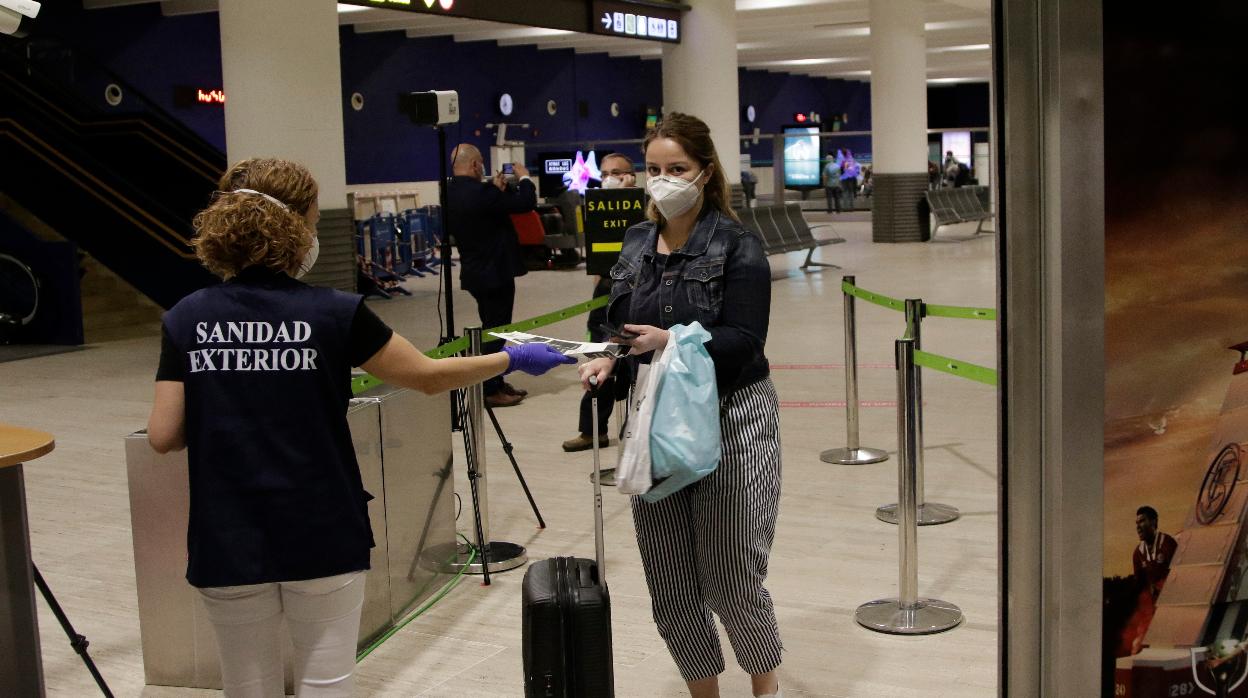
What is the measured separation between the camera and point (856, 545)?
17.7 ft

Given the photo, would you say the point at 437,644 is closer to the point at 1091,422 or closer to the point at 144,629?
the point at 144,629

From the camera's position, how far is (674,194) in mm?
3178

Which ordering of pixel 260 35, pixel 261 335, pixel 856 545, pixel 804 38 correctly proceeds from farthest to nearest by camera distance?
pixel 804 38 → pixel 260 35 → pixel 856 545 → pixel 261 335

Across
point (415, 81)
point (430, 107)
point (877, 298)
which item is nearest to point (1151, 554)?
point (877, 298)

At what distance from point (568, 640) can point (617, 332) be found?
74cm

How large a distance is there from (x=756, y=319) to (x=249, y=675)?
1412mm

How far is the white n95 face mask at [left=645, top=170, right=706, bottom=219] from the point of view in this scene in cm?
318

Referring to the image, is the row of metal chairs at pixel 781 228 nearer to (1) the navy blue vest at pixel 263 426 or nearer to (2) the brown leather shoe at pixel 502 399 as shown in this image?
(2) the brown leather shoe at pixel 502 399

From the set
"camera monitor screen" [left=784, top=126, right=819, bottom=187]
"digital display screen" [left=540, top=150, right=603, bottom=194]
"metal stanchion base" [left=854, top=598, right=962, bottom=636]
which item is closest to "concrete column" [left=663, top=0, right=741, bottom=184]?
"digital display screen" [left=540, top=150, right=603, bottom=194]

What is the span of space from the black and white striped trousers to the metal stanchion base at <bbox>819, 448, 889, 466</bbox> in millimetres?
3591

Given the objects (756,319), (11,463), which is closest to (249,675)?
(11,463)

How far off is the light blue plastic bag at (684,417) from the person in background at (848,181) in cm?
2928

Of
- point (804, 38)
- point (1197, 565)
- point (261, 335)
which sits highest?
point (804, 38)

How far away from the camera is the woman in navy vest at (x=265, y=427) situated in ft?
8.32
